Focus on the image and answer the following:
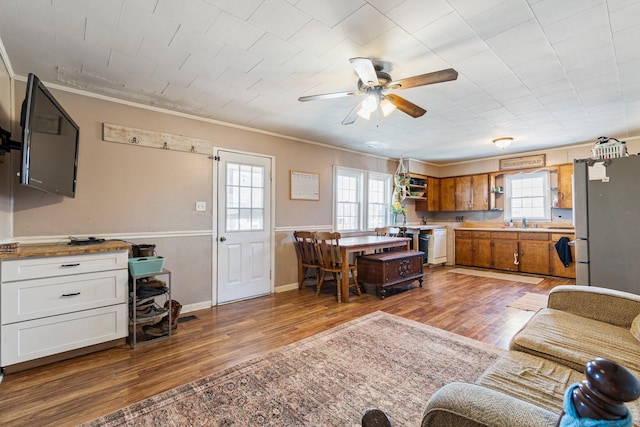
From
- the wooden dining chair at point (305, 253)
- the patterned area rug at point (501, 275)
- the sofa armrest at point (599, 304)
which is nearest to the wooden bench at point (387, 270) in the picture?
the wooden dining chair at point (305, 253)

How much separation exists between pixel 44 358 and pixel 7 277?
0.72m

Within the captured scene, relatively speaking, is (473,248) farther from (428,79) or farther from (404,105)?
(428,79)

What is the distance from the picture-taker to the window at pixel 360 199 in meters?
5.42

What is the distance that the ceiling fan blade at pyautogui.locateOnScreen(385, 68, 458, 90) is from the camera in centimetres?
204

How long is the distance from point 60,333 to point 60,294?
0.31 m

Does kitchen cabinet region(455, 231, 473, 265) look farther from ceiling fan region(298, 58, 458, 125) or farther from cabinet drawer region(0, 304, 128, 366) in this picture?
cabinet drawer region(0, 304, 128, 366)

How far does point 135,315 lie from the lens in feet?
8.75

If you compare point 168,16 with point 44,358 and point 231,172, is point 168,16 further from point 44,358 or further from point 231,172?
point 44,358

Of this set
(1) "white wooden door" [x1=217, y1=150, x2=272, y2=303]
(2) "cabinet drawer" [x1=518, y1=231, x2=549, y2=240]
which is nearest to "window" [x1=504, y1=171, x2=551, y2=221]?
(2) "cabinet drawer" [x1=518, y1=231, x2=549, y2=240]

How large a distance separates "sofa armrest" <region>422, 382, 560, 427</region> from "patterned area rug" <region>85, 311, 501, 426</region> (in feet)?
2.90

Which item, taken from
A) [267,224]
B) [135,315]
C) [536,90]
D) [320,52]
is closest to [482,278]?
[536,90]

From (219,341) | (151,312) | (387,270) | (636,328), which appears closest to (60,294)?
(151,312)

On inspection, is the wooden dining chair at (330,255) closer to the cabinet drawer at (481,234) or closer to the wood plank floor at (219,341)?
the wood plank floor at (219,341)

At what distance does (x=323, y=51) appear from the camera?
2268 millimetres
